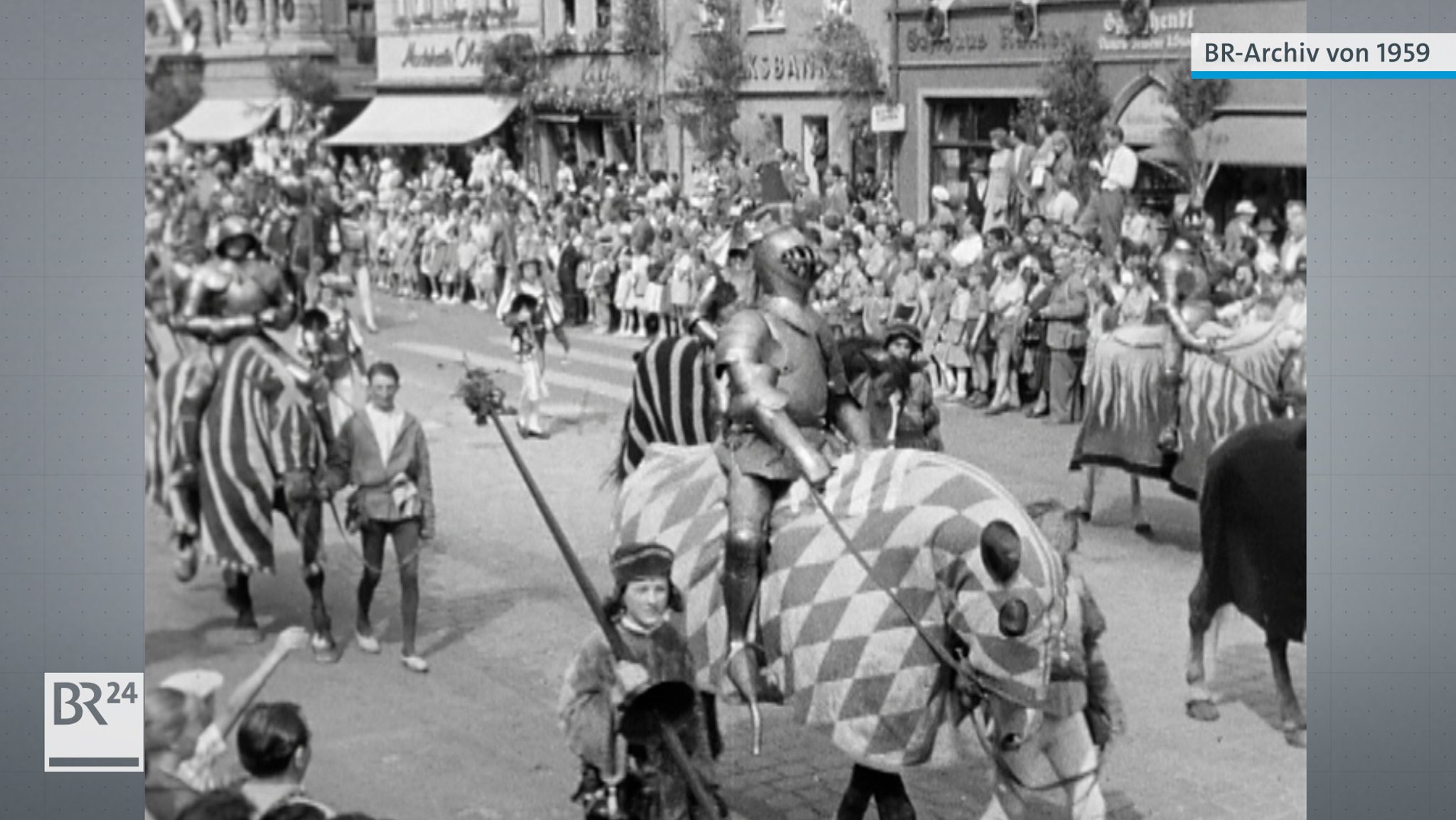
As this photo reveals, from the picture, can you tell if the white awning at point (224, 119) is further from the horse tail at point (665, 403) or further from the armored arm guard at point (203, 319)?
the horse tail at point (665, 403)

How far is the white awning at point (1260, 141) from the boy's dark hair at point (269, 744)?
152 inches

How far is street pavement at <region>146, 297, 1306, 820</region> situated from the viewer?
256 inches

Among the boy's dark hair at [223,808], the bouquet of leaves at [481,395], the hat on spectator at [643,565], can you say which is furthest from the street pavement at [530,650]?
the hat on spectator at [643,565]

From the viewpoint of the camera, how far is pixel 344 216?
7.29 m

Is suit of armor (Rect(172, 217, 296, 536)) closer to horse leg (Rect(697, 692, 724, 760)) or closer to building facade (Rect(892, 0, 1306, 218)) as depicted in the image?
horse leg (Rect(697, 692, 724, 760))

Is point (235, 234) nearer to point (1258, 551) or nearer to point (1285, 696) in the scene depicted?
point (1258, 551)

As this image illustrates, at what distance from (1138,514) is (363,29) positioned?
3.76 metres

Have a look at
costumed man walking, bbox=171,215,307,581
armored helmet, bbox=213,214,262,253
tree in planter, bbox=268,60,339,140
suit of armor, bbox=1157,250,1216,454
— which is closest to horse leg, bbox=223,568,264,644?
costumed man walking, bbox=171,215,307,581

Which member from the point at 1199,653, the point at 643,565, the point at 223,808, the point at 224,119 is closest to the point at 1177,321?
the point at 1199,653

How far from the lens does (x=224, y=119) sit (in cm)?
669

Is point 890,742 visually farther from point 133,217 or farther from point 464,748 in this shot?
point 133,217

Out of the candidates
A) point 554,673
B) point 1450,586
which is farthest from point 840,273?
point 1450,586

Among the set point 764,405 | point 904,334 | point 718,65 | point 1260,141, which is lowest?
point 764,405

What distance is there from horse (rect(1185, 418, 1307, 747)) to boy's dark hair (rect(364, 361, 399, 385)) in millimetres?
2919
